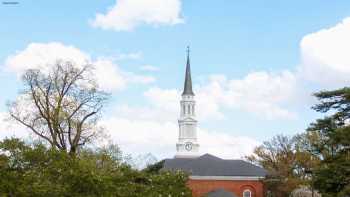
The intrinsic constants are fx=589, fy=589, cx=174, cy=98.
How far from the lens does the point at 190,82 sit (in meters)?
104

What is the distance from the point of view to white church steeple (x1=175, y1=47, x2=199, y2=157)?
10319 centimetres

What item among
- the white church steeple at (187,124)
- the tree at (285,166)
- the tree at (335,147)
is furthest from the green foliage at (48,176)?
the white church steeple at (187,124)

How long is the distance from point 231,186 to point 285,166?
23.2 ft

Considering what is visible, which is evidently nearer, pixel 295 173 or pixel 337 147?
pixel 337 147

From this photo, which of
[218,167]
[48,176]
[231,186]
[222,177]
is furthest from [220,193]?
[48,176]

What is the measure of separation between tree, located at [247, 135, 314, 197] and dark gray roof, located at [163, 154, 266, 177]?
1763mm

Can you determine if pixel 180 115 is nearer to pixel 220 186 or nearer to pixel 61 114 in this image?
pixel 220 186

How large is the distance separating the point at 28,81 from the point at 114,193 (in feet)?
72.2

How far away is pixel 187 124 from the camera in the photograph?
103500 millimetres

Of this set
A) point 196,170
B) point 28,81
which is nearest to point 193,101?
point 196,170

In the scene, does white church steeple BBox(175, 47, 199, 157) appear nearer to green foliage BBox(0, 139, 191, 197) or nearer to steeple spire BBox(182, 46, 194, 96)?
steeple spire BBox(182, 46, 194, 96)

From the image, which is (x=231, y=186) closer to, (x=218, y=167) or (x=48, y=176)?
(x=218, y=167)

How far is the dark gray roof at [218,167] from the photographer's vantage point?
69875 millimetres

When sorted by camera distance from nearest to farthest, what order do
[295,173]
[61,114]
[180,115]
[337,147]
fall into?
1. [337,147]
2. [61,114]
3. [295,173]
4. [180,115]
